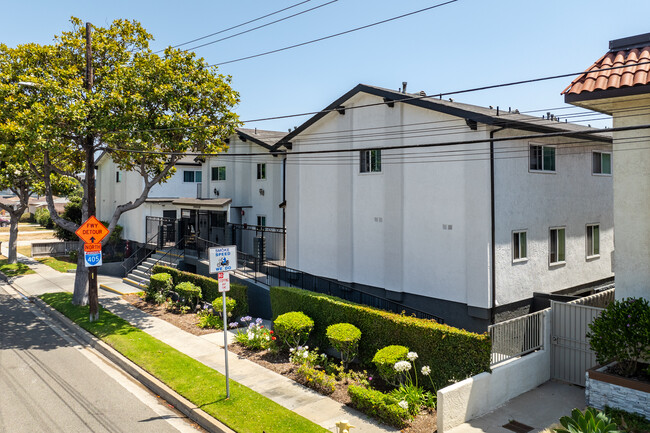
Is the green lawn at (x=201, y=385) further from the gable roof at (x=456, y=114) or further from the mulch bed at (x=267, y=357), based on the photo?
the gable roof at (x=456, y=114)

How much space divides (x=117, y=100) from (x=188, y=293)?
7.87 meters

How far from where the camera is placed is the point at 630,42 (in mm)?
10477

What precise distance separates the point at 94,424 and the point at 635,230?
11959 mm

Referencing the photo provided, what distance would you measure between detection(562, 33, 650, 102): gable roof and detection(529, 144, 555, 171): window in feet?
20.2

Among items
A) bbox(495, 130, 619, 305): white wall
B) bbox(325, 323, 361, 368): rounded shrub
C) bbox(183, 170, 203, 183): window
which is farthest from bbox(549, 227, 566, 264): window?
bbox(183, 170, 203, 183): window

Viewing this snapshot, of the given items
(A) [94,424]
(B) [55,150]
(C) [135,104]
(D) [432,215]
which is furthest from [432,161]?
(B) [55,150]

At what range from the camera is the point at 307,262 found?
20.9 m

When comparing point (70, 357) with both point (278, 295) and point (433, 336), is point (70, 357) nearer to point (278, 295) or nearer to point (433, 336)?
point (278, 295)

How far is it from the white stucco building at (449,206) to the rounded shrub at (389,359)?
499 centimetres

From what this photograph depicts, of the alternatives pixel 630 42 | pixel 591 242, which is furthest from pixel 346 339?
pixel 591 242

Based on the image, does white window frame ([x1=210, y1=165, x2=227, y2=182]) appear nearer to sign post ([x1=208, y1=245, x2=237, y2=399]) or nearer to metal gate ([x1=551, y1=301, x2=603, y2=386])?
sign post ([x1=208, y1=245, x2=237, y2=399])

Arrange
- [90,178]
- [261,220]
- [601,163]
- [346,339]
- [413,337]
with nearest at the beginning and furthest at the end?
[413,337], [346,339], [90,178], [601,163], [261,220]

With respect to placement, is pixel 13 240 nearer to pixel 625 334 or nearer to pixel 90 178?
pixel 90 178

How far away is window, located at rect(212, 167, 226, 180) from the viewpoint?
29.4 metres
